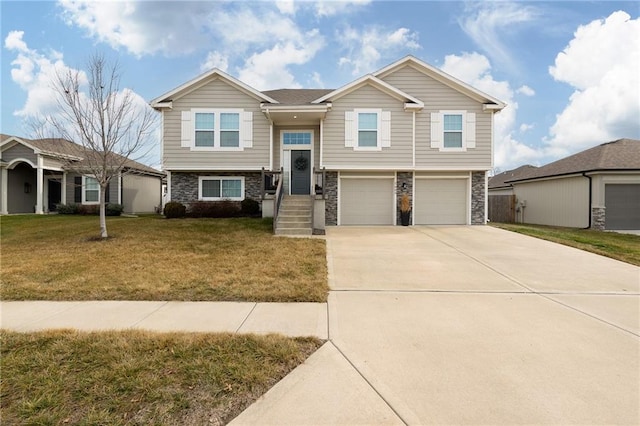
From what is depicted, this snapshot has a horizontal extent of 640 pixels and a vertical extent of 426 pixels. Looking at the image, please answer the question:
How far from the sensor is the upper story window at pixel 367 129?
46.5ft

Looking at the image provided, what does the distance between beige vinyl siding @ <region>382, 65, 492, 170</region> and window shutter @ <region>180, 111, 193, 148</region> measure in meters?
10.3

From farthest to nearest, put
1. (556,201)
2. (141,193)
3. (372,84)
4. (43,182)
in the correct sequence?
(141,193) → (43,182) → (556,201) → (372,84)

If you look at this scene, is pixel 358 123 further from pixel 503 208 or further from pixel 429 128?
pixel 503 208

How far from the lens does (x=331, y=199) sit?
576 inches

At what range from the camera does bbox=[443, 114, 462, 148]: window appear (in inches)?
574

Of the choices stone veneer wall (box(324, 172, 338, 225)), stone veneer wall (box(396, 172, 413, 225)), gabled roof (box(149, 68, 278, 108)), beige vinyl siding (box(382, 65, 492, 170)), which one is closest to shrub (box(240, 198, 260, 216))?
stone veneer wall (box(324, 172, 338, 225))

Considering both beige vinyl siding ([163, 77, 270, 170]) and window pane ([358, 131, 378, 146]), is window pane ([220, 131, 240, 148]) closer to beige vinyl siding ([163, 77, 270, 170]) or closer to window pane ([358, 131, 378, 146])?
beige vinyl siding ([163, 77, 270, 170])

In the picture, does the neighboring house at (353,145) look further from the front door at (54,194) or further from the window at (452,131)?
the front door at (54,194)

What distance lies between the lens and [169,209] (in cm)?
1423

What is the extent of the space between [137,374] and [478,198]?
15.2 meters

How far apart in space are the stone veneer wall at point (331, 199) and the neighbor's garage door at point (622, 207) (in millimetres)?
13097

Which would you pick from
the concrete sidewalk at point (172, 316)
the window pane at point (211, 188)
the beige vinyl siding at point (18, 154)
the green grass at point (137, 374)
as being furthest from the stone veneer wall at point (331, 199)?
the beige vinyl siding at point (18, 154)

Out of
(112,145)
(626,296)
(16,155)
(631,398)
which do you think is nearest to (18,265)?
(112,145)

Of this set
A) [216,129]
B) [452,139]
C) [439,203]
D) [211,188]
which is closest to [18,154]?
[211,188]
